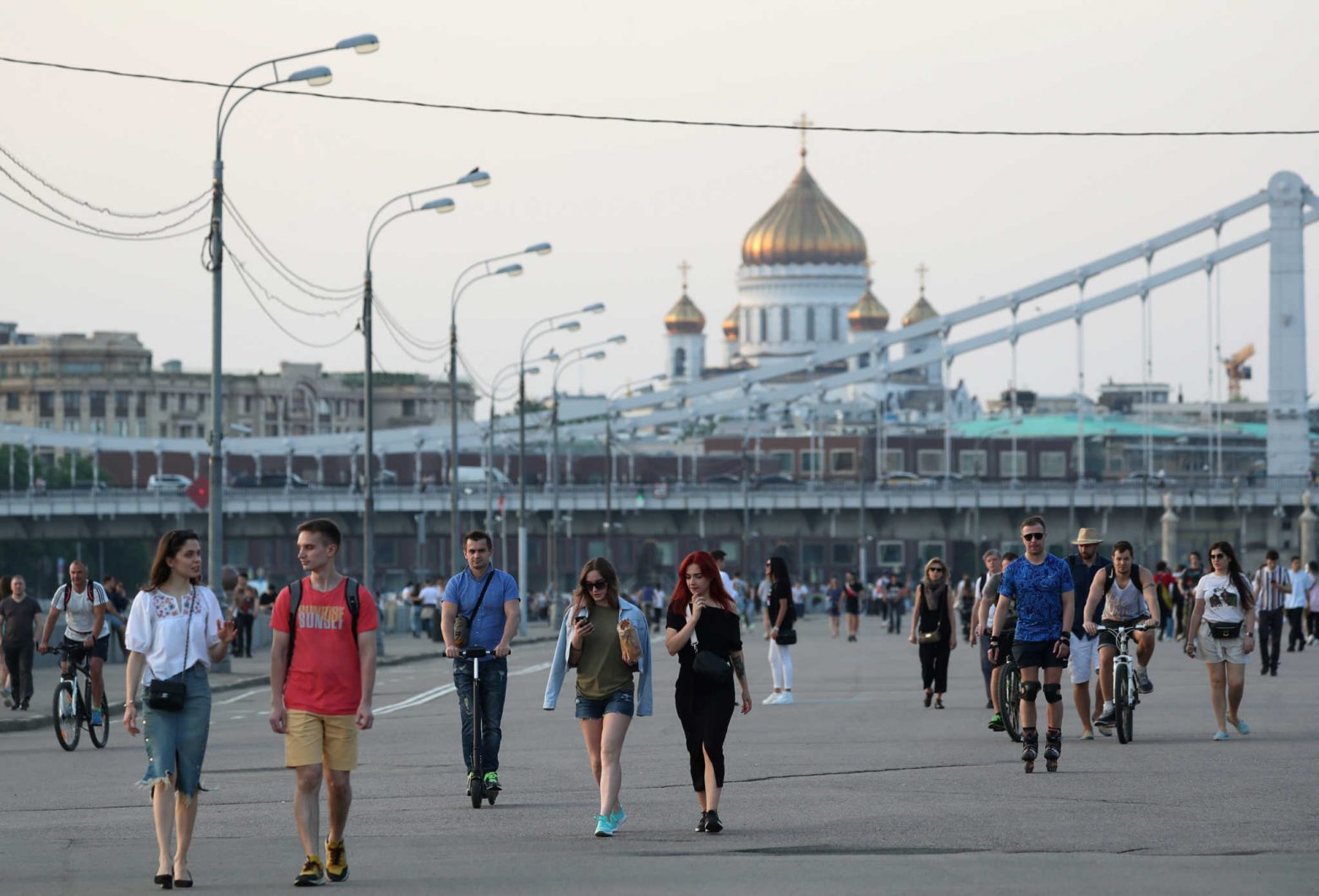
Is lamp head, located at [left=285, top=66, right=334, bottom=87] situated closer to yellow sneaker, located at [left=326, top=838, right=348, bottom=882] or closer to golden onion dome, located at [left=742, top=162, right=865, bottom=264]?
yellow sneaker, located at [left=326, top=838, right=348, bottom=882]

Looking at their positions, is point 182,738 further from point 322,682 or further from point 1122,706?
point 1122,706

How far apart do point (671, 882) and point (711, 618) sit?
101 inches

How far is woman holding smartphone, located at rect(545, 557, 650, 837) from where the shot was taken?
1312 cm

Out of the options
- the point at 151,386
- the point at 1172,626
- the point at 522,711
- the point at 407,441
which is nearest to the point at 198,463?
the point at 407,441

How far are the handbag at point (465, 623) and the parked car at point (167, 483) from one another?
91.0m

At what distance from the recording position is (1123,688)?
1828 cm

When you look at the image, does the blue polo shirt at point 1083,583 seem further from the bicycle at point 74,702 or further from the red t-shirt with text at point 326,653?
the red t-shirt with text at point 326,653

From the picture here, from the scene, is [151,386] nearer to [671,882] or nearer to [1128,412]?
[1128,412]

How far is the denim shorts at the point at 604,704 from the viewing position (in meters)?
13.1

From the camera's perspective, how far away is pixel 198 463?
134 m

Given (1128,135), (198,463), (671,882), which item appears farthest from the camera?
(198,463)

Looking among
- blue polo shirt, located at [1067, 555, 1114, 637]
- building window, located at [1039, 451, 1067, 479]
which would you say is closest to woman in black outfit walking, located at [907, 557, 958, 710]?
blue polo shirt, located at [1067, 555, 1114, 637]

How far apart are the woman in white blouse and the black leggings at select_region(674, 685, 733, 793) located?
2635mm

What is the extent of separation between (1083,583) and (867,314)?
163 metres
